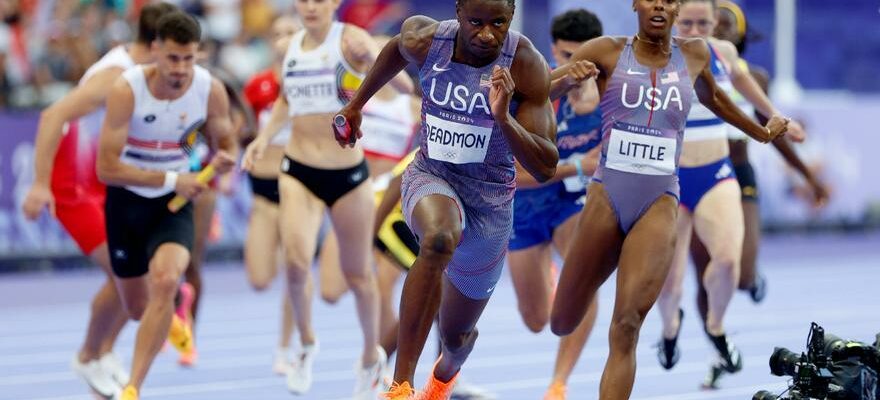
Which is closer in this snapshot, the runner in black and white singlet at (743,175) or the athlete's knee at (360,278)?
the athlete's knee at (360,278)

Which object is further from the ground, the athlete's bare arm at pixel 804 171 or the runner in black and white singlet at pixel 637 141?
the runner in black and white singlet at pixel 637 141

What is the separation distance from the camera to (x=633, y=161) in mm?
7570

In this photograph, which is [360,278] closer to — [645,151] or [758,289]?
[645,151]

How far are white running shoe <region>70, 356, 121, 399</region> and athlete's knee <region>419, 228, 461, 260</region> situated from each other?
3203mm

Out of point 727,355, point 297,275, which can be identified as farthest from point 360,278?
point 727,355

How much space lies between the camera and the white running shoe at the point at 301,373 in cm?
980

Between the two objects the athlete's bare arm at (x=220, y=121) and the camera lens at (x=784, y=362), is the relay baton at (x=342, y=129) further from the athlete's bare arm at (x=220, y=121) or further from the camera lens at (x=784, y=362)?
the camera lens at (x=784, y=362)

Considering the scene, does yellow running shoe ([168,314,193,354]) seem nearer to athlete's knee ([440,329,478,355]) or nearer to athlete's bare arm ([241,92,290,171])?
athlete's bare arm ([241,92,290,171])

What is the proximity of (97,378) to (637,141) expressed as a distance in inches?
144

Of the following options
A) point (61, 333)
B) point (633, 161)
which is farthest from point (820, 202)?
point (61, 333)

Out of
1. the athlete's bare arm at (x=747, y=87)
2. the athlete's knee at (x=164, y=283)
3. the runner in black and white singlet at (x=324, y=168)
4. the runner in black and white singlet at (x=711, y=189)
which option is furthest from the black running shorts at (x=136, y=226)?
the athlete's bare arm at (x=747, y=87)

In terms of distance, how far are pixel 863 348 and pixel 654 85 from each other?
4.98ft

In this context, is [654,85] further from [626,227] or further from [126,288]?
[126,288]

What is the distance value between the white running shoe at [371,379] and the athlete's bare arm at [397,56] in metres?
2.30
